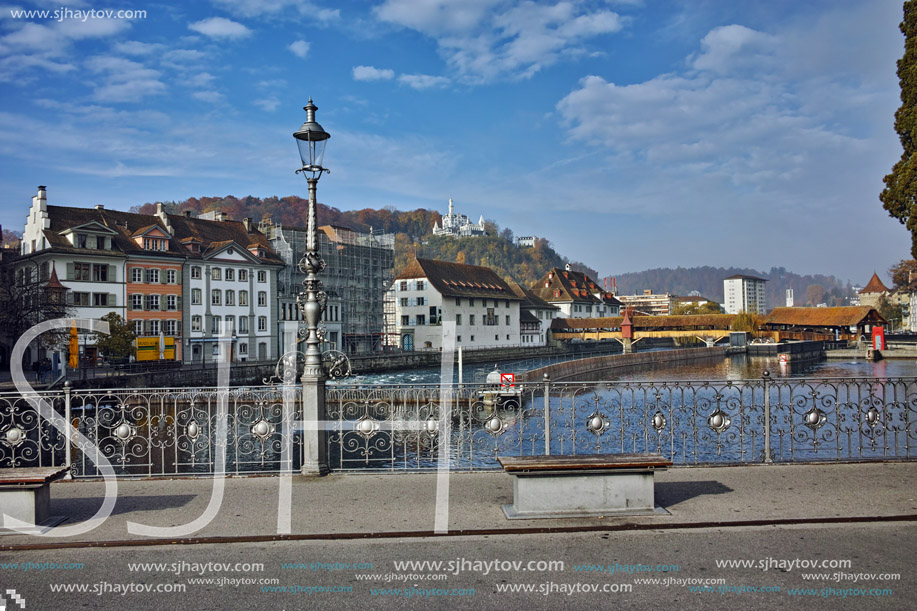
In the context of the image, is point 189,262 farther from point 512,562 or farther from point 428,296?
point 512,562

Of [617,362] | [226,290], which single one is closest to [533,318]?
[617,362]

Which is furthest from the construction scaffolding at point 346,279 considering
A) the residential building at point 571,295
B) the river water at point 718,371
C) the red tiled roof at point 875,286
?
the red tiled roof at point 875,286

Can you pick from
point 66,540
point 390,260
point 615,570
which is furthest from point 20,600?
point 390,260

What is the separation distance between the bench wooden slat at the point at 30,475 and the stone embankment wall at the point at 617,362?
3801 centimetres

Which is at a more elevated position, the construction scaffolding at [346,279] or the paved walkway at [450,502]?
the construction scaffolding at [346,279]

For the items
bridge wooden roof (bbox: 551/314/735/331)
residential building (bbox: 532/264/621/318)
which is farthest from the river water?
residential building (bbox: 532/264/621/318)

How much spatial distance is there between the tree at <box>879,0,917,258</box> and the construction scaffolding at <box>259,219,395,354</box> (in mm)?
54002

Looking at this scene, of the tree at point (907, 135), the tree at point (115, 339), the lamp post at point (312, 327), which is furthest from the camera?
the tree at point (115, 339)

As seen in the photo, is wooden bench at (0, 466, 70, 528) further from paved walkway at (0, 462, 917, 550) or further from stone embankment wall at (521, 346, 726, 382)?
stone embankment wall at (521, 346, 726, 382)

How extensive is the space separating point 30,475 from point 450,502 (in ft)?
14.2

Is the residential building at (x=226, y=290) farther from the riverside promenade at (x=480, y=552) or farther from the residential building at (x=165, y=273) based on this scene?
the riverside promenade at (x=480, y=552)

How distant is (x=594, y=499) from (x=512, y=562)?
64.0 inches

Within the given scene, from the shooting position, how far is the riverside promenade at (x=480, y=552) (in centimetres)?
511

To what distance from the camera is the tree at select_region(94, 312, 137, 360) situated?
46.4 m
